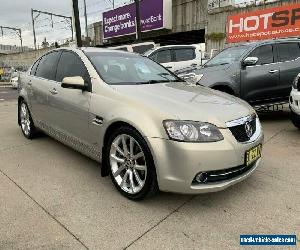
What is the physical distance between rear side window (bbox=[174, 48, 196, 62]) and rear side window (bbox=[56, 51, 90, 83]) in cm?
693

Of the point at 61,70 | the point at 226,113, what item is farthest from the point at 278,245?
the point at 61,70

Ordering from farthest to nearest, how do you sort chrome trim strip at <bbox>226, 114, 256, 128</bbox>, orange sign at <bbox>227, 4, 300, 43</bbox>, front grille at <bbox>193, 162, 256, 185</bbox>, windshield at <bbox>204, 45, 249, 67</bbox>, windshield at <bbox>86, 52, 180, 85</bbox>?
orange sign at <bbox>227, 4, 300, 43</bbox>
windshield at <bbox>204, 45, 249, 67</bbox>
windshield at <bbox>86, 52, 180, 85</bbox>
chrome trim strip at <bbox>226, 114, 256, 128</bbox>
front grille at <bbox>193, 162, 256, 185</bbox>

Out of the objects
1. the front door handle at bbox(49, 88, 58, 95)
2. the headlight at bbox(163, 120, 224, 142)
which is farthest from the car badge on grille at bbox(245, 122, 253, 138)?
the front door handle at bbox(49, 88, 58, 95)

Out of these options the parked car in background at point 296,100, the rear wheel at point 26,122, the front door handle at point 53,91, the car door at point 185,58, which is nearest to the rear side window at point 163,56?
the car door at point 185,58

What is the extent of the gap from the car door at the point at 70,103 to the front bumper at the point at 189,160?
115cm

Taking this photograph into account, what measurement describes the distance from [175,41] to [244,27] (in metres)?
9.49

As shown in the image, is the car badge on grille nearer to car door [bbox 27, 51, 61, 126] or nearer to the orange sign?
car door [bbox 27, 51, 61, 126]

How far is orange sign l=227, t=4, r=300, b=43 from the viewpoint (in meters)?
16.0

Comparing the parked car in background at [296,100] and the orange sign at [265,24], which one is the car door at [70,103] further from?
the orange sign at [265,24]

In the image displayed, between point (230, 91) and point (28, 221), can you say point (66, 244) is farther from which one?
point (230, 91)

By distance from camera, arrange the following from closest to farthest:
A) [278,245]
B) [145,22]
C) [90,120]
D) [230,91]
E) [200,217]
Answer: [278,245], [200,217], [90,120], [230,91], [145,22]

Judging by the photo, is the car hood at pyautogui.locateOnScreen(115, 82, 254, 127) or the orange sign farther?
the orange sign

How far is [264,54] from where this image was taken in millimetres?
6707

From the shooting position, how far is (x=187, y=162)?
2.75 m
